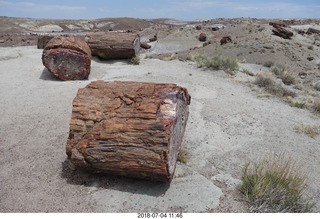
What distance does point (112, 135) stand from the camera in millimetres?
4078

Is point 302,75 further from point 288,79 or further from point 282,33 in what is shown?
point 282,33

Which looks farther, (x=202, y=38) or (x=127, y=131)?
(x=202, y=38)

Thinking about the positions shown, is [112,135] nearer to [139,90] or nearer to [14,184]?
[139,90]

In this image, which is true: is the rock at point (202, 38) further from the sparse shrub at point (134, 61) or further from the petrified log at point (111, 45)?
the sparse shrub at point (134, 61)

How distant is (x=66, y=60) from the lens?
29.7 feet

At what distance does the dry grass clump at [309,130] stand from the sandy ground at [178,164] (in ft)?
0.39

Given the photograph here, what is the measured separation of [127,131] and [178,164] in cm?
118

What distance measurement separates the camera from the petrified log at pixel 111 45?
11.8 meters

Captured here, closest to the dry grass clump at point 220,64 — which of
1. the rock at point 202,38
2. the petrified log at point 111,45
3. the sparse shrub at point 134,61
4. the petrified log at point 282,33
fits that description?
the sparse shrub at point 134,61

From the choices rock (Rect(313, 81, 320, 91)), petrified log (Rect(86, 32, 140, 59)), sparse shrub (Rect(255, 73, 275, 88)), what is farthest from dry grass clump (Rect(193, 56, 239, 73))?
rock (Rect(313, 81, 320, 91))

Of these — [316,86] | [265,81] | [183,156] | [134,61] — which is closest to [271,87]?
[265,81]

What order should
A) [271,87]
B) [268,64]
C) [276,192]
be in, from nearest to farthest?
[276,192]
[271,87]
[268,64]

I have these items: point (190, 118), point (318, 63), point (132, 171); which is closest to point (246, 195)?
point (132, 171)

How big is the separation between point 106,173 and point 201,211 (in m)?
1.29
